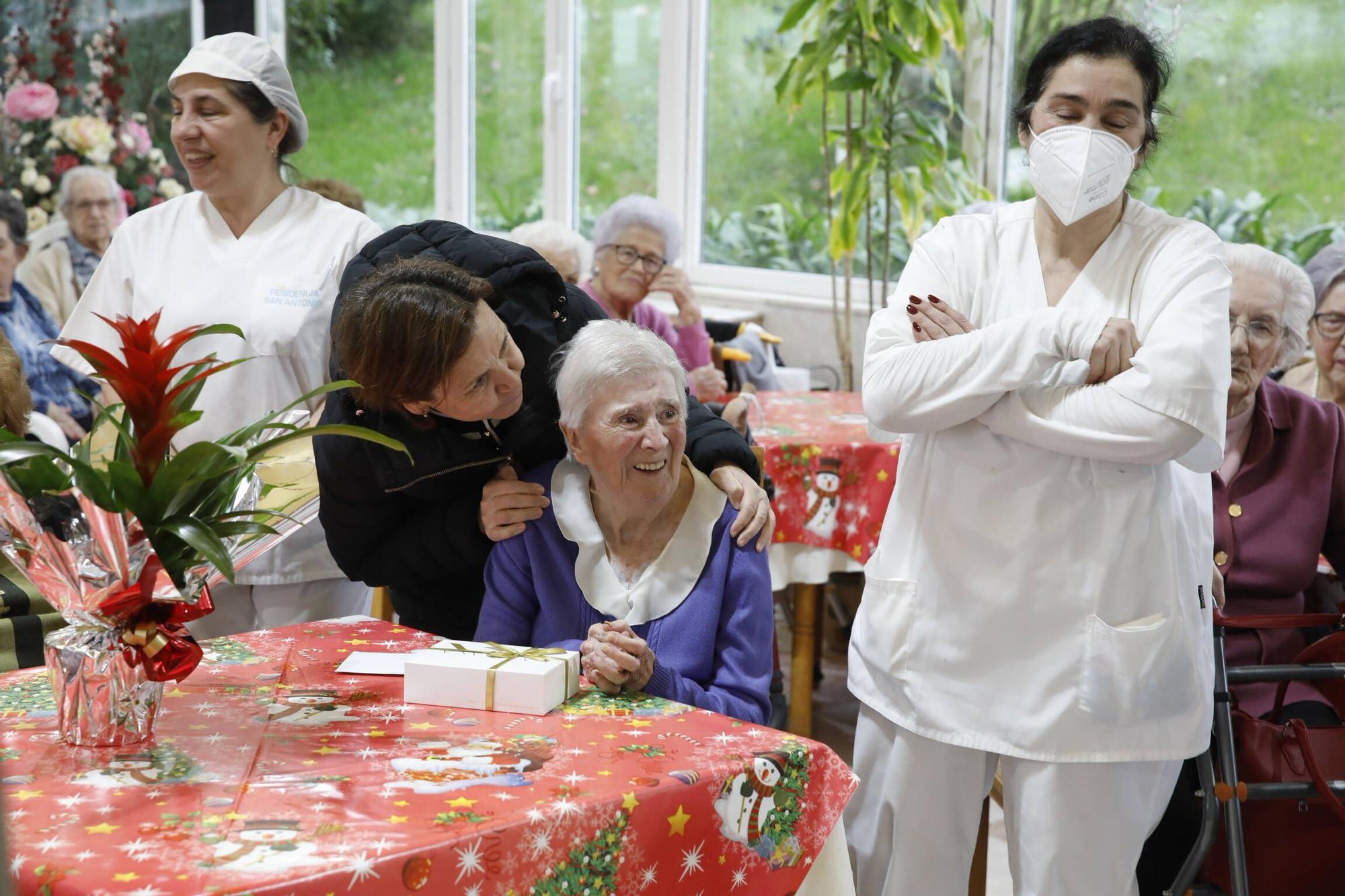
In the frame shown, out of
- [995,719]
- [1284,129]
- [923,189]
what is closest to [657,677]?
[995,719]

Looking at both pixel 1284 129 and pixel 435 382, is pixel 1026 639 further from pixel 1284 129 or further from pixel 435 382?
pixel 1284 129

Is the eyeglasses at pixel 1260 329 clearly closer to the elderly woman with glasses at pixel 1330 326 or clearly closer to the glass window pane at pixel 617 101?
the elderly woman with glasses at pixel 1330 326

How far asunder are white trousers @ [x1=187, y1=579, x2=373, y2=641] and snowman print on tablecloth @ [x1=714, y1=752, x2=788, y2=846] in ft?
4.31

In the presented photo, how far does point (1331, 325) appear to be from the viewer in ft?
9.68

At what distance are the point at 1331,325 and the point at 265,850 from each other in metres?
2.64

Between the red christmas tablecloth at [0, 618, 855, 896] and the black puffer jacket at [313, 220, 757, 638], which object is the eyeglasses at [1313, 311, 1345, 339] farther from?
the red christmas tablecloth at [0, 618, 855, 896]

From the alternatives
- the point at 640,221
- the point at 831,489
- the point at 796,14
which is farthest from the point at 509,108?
the point at 831,489

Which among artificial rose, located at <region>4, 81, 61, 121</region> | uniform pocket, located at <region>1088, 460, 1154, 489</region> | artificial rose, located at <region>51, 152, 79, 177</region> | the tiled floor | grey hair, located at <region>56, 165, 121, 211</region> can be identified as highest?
artificial rose, located at <region>4, 81, 61, 121</region>

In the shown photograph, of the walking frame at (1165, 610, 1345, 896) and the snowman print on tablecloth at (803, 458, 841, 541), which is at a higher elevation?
the snowman print on tablecloth at (803, 458, 841, 541)

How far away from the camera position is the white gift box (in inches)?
62.2

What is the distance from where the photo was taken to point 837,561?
131 inches

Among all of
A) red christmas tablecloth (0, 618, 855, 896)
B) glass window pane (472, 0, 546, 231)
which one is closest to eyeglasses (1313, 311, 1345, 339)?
red christmas tablecloth (0, 618, 855, 896)

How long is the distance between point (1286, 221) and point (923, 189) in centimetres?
122

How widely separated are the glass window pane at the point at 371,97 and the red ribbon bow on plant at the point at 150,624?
19.5 feet
